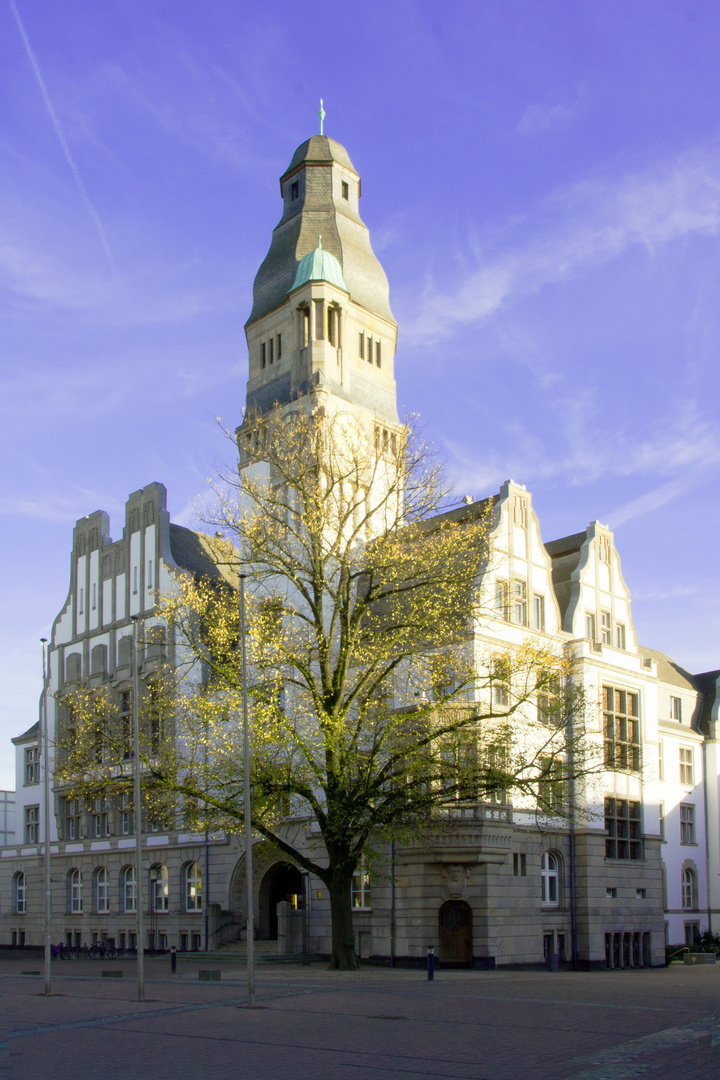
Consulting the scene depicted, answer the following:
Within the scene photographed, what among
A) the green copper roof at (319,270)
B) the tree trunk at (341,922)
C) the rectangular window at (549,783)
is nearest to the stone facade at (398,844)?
the green copper roof at (319,270)

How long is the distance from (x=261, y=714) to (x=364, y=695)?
339 centimetres

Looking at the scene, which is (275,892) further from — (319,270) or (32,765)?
(319,270)

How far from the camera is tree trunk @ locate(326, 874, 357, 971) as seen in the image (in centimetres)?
2969

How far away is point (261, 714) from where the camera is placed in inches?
1114

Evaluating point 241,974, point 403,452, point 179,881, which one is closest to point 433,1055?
point 241,974

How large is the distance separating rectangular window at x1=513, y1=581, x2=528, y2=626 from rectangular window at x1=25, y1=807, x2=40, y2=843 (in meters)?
28.3

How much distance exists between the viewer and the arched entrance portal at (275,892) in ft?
143

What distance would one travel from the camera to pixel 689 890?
50.3 m

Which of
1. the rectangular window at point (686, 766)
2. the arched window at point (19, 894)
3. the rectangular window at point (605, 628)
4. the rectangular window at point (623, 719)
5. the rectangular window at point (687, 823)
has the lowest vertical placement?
the arched window at point (19, 894)

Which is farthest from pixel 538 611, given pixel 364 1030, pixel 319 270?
pixel 364 1030

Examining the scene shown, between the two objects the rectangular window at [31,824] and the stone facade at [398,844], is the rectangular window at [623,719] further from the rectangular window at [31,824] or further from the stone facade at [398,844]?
the rectangular window at [31,824]

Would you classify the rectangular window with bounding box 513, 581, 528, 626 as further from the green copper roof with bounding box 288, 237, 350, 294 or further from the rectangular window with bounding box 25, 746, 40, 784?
the rectangular window with bounding box 25, 746, 40, 784

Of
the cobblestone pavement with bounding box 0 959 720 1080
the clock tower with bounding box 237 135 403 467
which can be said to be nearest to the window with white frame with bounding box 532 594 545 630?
the clock tower with bounding box 237 135 403 467

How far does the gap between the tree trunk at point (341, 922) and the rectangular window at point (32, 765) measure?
98.3 ft
